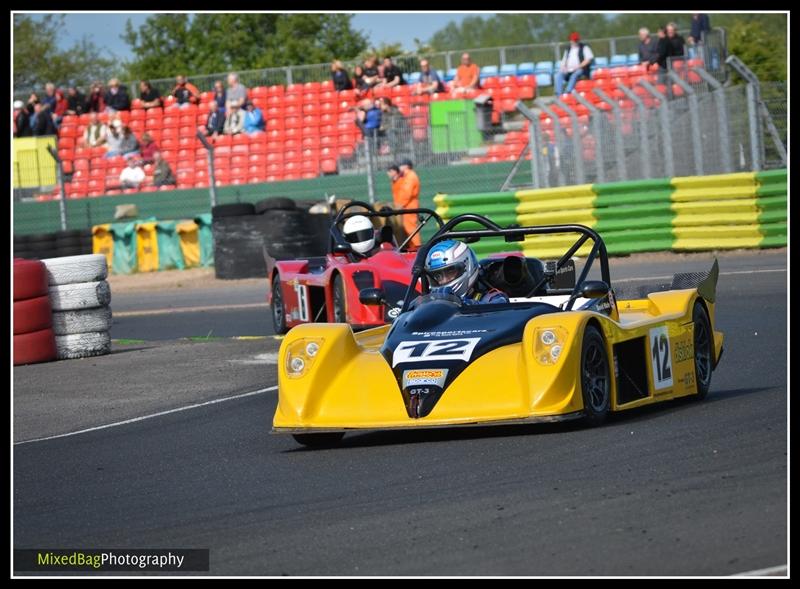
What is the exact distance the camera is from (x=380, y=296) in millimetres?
9141

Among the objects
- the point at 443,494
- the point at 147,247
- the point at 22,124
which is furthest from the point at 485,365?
the point at 22,124

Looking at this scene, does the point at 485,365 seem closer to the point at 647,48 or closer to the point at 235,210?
the point at 235,210

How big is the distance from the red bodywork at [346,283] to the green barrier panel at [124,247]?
445 inches

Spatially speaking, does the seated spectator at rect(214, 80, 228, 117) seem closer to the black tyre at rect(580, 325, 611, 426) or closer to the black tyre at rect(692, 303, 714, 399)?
the black tyre at rect(692, 303, 714, 399)

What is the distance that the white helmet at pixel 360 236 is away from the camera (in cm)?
1490

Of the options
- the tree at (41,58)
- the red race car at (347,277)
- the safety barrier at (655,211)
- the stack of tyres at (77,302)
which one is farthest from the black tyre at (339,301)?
the tree at (41,58)

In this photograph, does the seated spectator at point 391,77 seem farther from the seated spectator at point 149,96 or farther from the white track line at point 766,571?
the white track line at point 766,571

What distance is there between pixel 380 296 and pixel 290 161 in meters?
18.8

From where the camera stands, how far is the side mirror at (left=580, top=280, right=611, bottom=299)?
854 centimetres

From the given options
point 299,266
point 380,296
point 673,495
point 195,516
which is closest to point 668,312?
point 380,296

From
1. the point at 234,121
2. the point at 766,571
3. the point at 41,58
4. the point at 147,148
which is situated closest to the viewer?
the point at 766,571

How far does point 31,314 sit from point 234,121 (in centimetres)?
1562

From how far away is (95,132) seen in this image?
98.5 feet

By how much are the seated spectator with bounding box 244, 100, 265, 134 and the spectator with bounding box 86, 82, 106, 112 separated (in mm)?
4558
